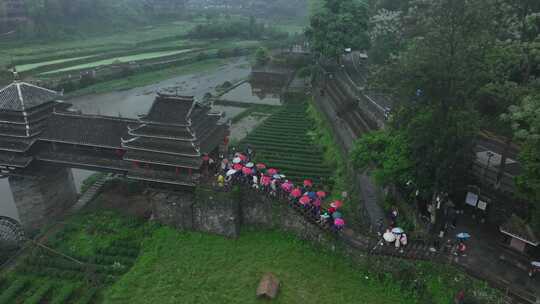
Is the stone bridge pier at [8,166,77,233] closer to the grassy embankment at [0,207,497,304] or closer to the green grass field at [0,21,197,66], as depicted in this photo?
the grassy embankment at [0,207,497,304]

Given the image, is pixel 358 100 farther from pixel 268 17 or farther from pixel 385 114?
pixel 268 17

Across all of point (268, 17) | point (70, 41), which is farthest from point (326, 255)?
point (268, 17)

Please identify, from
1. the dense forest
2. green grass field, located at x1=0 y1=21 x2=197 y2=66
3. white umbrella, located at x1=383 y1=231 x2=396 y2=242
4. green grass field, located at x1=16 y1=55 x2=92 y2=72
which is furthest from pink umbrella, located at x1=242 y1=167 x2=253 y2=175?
green grass field, located at x1=0 y1=21 x2=197 y2=66

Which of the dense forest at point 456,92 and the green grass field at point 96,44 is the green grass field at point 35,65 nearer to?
the green grass field at point 96,44

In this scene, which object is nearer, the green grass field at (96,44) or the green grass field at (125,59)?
the green grass field at (125,59)

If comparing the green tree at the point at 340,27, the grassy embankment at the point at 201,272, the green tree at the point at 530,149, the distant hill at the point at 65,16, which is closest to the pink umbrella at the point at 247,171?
the grassy embankment at the point at 201,272
